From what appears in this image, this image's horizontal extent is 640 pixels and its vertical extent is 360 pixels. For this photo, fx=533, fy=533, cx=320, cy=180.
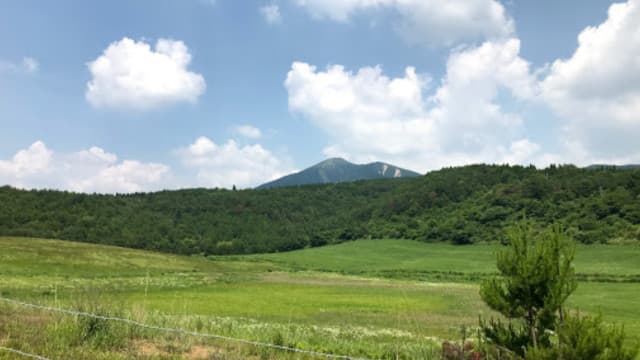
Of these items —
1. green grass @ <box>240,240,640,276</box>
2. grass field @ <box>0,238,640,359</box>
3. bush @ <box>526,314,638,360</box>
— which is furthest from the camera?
green grass @ <box>240,240,640,276</box>

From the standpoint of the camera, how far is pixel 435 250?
152 m

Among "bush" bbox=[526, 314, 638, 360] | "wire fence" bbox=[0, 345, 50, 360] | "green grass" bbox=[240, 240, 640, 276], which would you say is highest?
"bush" bbox=[526, 314, 638, 360]

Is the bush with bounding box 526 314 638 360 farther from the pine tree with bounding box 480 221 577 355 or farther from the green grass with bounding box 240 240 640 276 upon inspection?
the green grass with bounding box 240 240 640 276

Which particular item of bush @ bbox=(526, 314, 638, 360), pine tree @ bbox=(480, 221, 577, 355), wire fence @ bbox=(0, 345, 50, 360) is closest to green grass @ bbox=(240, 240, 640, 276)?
pine tree @ bbox=(480, 221, 577, 355)

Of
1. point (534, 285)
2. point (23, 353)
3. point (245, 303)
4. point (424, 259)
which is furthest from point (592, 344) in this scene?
point (424, 259)

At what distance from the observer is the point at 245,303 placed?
4359cm

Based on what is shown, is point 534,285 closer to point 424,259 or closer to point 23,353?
point 23,353

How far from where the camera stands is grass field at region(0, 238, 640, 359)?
14.2 metres

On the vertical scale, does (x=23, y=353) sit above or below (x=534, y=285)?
below

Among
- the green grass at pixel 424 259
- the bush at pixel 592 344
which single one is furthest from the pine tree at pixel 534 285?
the green grass at pixel 424 259

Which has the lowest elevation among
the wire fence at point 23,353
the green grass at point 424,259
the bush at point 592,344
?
the green grass at point 424,259

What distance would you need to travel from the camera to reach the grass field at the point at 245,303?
14227 millimetres

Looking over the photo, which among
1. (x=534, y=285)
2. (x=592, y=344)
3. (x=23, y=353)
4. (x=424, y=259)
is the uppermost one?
(x=534, y=285)

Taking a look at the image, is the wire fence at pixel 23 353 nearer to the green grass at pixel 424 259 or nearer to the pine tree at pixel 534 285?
the pine tree at pixel 534 285
